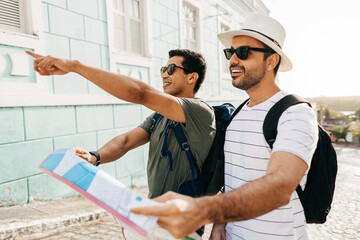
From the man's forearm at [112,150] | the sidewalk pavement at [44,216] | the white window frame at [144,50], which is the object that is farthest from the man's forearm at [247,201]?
the white window frame at [144,50]

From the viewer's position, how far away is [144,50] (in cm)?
629

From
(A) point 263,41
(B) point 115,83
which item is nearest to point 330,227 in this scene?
(A) point 263,41

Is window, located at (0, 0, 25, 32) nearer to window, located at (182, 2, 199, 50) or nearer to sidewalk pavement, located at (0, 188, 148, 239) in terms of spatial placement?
sidewalk pavement, located at (0, 188, 148, 239)

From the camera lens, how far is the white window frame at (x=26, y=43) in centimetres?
359

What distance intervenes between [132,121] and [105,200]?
5056 mm

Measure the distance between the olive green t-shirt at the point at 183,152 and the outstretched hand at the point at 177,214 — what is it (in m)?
0.84

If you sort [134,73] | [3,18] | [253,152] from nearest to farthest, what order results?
1. [253,152]
2. [3,18]
3. [134,73]

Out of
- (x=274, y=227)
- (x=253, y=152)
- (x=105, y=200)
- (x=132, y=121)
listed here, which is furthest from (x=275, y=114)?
(x=132, y=121)

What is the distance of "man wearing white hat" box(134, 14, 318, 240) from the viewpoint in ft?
2.83

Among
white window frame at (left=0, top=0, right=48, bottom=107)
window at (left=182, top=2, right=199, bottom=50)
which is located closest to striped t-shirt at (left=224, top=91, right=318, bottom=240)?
white window frame at (left=0, top=0, right=48, bottom=107)

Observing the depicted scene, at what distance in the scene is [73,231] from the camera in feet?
11.2

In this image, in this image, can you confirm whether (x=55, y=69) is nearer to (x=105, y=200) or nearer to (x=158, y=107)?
(x=158, y=107)

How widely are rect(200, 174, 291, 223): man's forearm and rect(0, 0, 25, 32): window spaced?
416 cm

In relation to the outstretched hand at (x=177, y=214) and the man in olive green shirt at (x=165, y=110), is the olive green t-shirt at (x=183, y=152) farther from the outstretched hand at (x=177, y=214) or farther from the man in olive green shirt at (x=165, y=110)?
the outstretched hand at (x=177, y=214)
